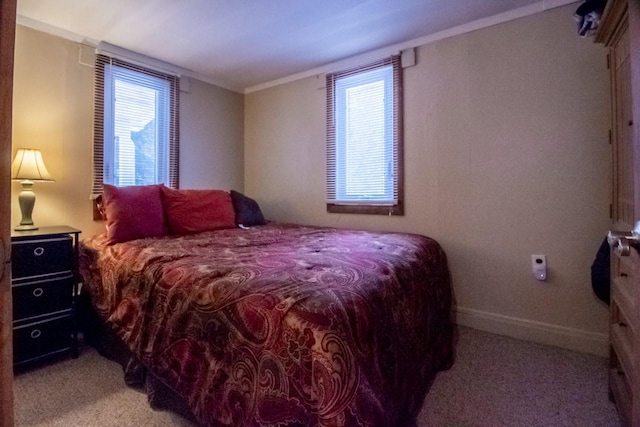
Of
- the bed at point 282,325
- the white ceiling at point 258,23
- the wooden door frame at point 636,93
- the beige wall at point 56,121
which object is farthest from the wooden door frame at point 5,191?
the beige wall at point 56,121

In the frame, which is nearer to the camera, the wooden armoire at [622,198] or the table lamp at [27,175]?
the wooden armoire at [622,198]

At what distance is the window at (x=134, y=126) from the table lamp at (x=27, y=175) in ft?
1.60

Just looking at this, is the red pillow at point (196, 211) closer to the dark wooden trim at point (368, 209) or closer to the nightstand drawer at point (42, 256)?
the nightstand drawer at point (42, 256)

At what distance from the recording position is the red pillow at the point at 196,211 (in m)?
2.48

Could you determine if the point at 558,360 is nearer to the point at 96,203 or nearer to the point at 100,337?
the point at 100,337

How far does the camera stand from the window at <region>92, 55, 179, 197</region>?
8.54 feet

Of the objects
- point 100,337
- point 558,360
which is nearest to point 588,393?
point 558,360

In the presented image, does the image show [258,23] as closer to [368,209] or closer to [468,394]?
[368,209]

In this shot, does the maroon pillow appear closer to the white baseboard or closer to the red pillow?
the red pillow

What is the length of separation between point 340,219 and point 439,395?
1774 mm

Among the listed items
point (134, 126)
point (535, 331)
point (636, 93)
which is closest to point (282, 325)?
point (636, 93)

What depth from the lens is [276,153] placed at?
355 cm

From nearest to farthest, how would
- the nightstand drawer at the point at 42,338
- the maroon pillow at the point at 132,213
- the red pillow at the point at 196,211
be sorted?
the nightstand drawer at the point at 42,338
the maroon pillow at the point at 132,213
the red pillow at the point at 196,211

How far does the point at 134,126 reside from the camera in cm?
283
